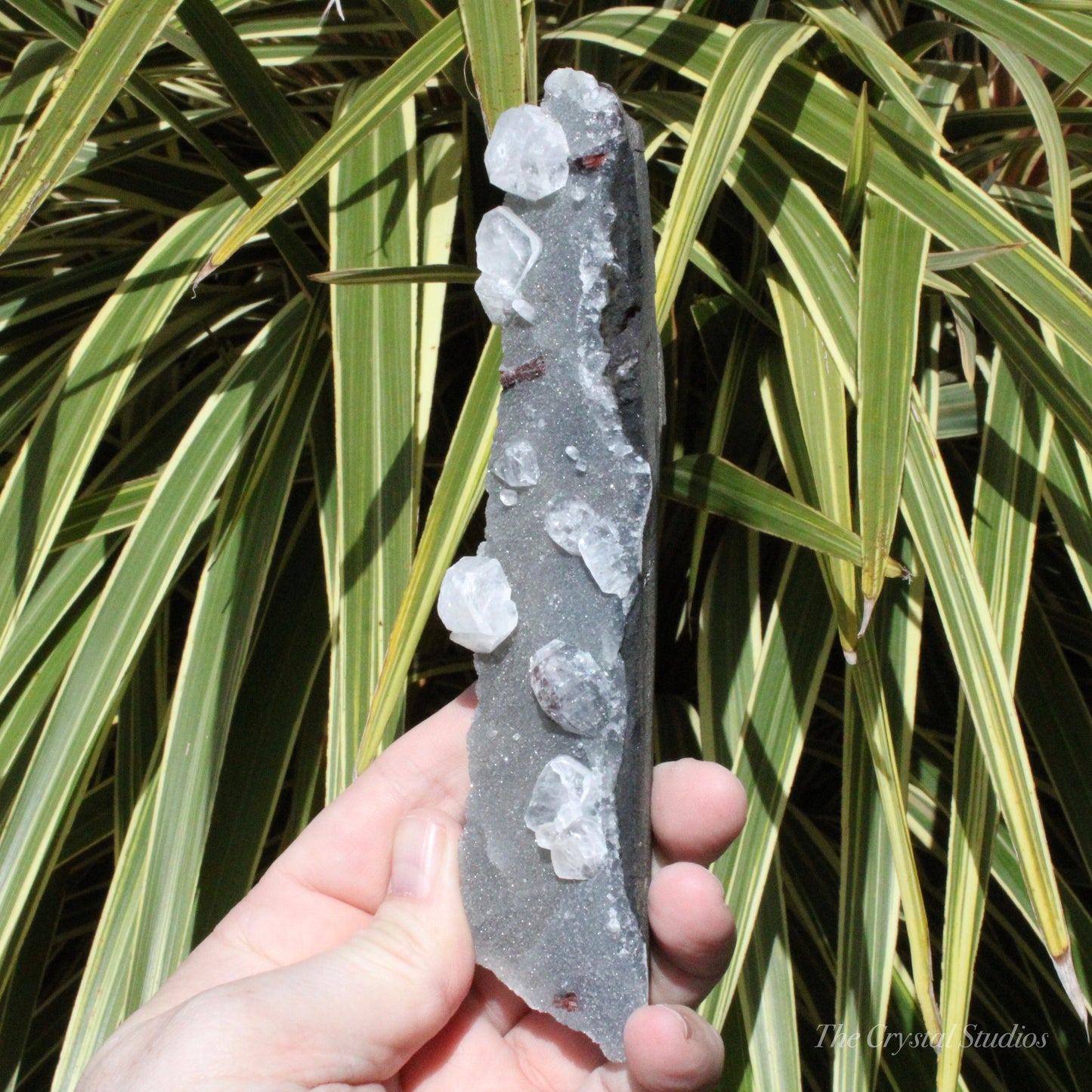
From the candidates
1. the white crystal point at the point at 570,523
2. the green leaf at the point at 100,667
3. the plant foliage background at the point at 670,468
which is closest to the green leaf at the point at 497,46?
the plant foliage background at the point at 670,468

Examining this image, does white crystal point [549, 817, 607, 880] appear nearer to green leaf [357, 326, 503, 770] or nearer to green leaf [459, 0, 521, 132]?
green leaf [357, 326, 503, 770]

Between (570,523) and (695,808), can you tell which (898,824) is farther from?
(570,523)

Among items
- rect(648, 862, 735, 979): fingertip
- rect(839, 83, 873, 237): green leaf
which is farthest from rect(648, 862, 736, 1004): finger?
rect(839, 83, 873, 237): green leaf

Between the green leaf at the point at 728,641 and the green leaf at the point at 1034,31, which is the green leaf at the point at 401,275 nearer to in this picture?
the green leaf at the point at 728,641

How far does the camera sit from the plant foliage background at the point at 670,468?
0.62 meters

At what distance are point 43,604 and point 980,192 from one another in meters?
0.72

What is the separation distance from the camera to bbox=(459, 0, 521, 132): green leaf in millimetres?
595

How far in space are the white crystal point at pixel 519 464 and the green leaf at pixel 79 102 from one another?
0.28 m

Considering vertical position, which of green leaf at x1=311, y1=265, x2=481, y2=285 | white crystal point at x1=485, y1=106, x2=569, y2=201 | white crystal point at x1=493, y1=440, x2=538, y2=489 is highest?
white crystal point at x1=485, y1=106, x2=569, y2=201

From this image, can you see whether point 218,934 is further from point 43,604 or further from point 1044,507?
point 1044,507

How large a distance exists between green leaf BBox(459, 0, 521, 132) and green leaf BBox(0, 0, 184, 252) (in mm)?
170

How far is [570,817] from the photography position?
530mm

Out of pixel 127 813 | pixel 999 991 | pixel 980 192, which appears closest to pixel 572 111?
pixel 980 192

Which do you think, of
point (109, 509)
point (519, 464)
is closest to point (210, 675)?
point (109, 509)
